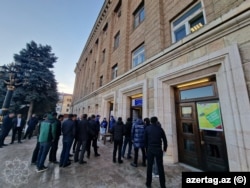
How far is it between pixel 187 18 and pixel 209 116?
4426 mm

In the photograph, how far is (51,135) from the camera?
14.2ft

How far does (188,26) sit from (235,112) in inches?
161

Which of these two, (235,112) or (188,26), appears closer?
(235,112)

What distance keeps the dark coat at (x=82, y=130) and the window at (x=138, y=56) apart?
214 inches

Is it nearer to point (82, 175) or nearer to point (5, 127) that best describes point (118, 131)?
point (82, 175)

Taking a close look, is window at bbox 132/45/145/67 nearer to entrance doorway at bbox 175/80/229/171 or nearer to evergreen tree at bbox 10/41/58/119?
entrance doorway at bbox 175/80/229/171

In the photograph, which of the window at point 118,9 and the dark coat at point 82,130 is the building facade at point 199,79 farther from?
the window at point 118,9

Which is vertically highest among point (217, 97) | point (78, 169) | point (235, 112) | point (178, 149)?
point (217, 97)

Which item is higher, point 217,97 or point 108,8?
point 108,8

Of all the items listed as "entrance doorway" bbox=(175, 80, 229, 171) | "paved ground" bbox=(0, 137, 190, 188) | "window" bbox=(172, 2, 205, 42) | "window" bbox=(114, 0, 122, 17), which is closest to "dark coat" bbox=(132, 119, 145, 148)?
"paved ground" bbox=(0, 137, 190, 188)

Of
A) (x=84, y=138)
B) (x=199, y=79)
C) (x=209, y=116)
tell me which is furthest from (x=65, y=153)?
(x=199, y=79)

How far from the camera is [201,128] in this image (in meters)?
4.47

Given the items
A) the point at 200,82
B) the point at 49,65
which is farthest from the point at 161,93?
the point at 49,65

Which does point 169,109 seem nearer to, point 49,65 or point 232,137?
point 232,137
